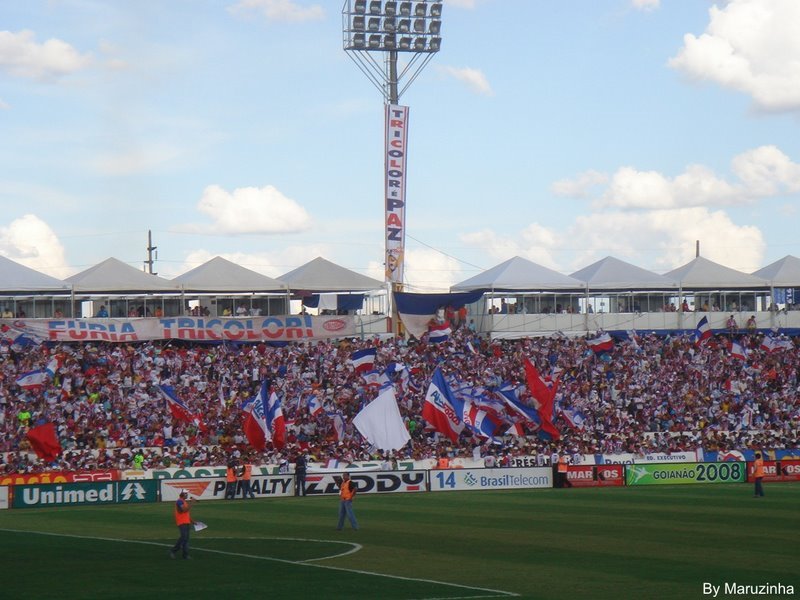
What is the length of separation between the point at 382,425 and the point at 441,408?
373cm

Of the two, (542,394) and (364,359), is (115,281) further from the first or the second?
(542,394)

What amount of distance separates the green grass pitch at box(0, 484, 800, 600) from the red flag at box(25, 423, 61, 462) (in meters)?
6.31

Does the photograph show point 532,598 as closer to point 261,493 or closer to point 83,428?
point 261,493

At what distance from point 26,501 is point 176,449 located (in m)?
8.86

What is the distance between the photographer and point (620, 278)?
71.6m

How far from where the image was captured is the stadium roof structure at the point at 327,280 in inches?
2662

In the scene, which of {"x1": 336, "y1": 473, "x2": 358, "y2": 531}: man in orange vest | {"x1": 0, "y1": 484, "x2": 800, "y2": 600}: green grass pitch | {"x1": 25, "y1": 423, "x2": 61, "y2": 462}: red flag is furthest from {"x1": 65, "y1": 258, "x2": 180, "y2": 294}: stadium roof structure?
{"x1": 336, "y1": 473, "x2": 358, "y2": 531}: man in orange vest

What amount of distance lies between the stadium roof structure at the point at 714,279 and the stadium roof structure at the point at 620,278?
137 centimetres

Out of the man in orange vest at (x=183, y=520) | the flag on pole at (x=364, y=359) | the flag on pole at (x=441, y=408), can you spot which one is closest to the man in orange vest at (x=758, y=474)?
the flag on pole at (x=441, y=408)

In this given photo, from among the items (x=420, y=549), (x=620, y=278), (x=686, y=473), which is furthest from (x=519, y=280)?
(x=420, y=549)

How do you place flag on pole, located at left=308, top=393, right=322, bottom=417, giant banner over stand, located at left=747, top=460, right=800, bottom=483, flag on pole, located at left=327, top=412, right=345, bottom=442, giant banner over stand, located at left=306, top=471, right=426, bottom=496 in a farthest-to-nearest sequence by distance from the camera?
flag on pole, located at left=308, top=393, right=322, bottom=417 → flag on pole, located at left=327, top=412, right=345, bottom=442 → giant banner over stand, located at left=747, top=460, right=800, bottom=483 → giant banner over stand, located at left=306, top=471, right=426, bottom=496

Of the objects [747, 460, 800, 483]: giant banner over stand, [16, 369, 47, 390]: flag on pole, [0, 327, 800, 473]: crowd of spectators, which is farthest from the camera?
[16, 369, 47, 390]: flag on pole

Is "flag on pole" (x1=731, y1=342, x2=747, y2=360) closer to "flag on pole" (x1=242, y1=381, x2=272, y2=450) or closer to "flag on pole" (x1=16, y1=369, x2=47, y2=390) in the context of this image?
"flag on pole" (x1=242, y1=381, x2=272, y2=450)

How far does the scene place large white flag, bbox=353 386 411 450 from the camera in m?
48.9
